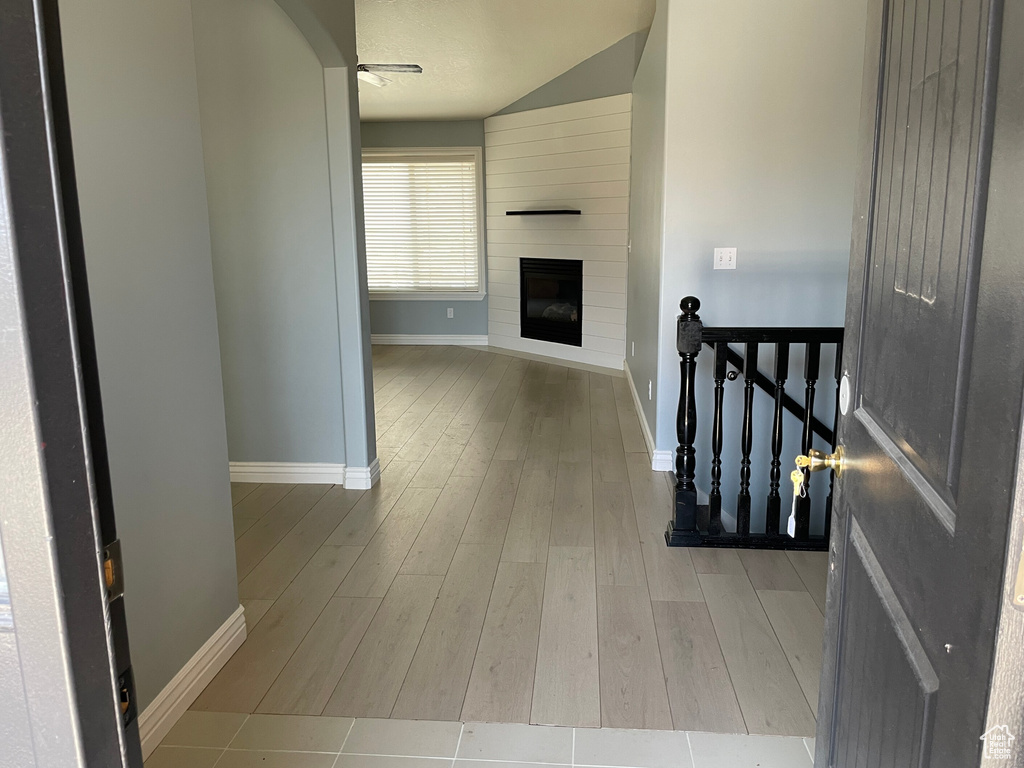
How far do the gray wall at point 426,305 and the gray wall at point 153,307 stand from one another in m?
6.47

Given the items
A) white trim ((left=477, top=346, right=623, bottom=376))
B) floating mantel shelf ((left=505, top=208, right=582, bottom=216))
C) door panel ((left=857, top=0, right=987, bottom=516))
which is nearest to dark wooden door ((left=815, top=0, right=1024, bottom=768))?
door panel ((left=857, top=0, right=987, bottom=516))

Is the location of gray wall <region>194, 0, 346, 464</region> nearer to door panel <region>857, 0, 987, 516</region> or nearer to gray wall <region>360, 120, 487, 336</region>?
door panel <region>857, 0, 987, 516</region>

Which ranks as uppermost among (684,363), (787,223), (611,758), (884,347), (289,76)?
(289,76)

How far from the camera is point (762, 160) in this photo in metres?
3.60

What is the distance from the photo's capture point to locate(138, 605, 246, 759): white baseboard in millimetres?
1884

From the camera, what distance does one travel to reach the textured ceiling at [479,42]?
488cm

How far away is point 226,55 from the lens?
3480mm

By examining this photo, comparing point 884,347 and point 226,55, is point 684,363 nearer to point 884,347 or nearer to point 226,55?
point 884,347

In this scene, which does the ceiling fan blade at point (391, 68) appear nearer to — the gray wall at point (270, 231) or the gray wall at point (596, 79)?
the gray wall at point (596, 79)

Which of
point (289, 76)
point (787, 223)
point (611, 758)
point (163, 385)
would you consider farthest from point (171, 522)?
point (787, 223)

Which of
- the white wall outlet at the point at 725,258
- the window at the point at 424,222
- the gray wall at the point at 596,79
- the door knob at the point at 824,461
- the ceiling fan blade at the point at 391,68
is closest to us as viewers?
the door knob at the point at 824,461

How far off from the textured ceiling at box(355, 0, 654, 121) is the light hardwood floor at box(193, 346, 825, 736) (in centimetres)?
287

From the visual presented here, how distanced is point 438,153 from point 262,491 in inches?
215

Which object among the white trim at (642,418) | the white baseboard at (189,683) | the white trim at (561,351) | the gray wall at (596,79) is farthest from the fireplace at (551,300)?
the white baseboard at (189,683)
